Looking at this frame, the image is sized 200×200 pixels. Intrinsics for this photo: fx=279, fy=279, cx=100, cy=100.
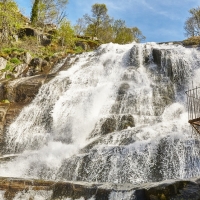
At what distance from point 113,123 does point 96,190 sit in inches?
276

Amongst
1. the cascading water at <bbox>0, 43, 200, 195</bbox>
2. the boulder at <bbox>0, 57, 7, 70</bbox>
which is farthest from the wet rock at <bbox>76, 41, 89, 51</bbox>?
the boulder at <bbox>0, 57, 7, 70</bbox>

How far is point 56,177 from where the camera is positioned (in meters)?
11.4

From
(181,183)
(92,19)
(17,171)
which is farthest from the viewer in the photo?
(92,19)

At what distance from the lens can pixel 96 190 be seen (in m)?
7.97

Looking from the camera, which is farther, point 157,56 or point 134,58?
point 134,58

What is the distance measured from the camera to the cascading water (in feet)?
36.1

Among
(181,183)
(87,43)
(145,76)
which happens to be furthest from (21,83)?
(87,43)

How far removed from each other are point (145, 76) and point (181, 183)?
13.9m

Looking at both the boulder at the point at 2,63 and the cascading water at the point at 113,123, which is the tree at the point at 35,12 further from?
the cascading water at the point at 113,123

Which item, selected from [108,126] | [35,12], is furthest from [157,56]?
[35,12]

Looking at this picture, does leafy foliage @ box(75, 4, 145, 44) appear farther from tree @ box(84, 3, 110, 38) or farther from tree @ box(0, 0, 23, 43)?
tree @ box(0, 0, 23, 43)

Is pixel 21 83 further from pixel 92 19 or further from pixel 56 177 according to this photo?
pixel 92 19

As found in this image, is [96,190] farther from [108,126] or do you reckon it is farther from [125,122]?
[125,122]

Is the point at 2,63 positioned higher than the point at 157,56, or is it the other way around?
the point at 157,56
